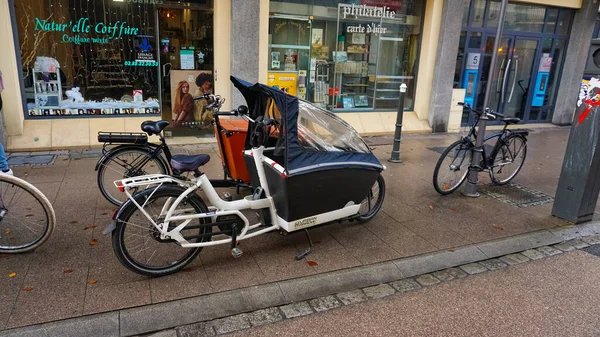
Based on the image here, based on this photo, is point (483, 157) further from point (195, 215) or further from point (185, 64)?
point (185, 64)

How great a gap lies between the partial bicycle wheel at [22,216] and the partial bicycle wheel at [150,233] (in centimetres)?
96

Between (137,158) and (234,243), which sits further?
(137,158)

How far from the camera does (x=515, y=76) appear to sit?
12094 mm

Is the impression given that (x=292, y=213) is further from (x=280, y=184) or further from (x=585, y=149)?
(x=585, y=149)

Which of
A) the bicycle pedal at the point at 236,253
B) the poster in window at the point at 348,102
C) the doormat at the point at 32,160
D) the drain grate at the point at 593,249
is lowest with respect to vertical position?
the drain grate at the point at 593,249

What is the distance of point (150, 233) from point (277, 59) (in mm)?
6578

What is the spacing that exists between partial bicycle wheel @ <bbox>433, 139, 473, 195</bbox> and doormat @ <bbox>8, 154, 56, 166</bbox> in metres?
6.03

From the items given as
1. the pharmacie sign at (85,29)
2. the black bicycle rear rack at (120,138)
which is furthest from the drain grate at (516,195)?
the pharmacie sign at (85,29)

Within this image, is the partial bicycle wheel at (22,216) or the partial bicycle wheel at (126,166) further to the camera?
the partial bicycle wheel at (126,166)

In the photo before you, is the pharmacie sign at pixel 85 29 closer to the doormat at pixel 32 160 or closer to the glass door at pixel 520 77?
the doormat at pixel 32 160

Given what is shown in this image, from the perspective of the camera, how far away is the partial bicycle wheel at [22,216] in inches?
147

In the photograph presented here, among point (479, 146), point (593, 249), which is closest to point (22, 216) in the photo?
point (479, 146)

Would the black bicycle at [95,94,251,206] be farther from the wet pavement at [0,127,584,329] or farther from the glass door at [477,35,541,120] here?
the glass door at [477,35,541,120]

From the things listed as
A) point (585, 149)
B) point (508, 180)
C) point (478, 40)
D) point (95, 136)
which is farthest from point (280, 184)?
point (478, 40)
